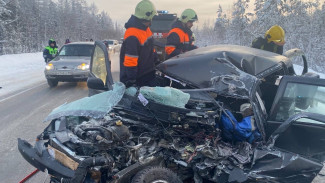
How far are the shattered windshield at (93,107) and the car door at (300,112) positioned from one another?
1.79 metres

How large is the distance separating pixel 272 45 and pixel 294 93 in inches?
124

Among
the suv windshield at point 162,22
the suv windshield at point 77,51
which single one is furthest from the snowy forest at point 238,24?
the suv windshield at point 77,51

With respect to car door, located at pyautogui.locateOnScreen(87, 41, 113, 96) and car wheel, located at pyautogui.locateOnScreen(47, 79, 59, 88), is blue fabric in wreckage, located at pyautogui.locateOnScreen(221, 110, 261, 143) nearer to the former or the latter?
car door, located at pyautogui.locateOnScreen(87, 41, 113, 96)

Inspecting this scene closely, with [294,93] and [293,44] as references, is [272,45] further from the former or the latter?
[293,44]

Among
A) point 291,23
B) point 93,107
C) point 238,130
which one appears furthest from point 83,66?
point 291,23

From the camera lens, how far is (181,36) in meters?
5.87

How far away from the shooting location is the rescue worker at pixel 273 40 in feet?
18.3

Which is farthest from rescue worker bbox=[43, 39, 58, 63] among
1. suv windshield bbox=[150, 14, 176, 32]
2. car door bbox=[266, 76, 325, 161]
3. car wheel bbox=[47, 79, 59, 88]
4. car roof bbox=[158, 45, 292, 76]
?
car door bbox=[266, 76, 325, 161]

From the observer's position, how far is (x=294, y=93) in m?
3.03

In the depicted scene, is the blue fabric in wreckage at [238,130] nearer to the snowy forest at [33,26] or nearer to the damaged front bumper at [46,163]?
the damaged front bumper at [46,163]

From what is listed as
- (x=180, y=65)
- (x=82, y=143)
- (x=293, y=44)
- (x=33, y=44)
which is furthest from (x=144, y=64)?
(x=33, y=44)

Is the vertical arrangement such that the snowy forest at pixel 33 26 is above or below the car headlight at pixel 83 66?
above

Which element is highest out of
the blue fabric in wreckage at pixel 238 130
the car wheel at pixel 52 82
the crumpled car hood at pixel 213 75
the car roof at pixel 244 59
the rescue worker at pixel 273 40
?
the rescue worker at pixel 273 40

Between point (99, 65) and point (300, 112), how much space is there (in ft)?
9.39
